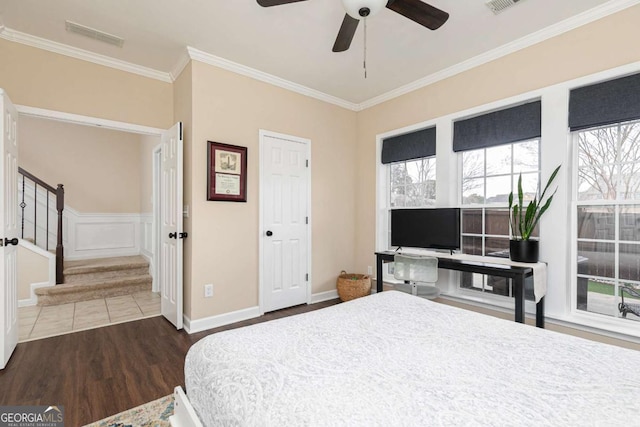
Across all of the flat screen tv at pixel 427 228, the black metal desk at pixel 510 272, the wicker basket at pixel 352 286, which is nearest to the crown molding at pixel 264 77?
the flat screen tv at pixel 427 228

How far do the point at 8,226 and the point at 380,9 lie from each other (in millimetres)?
3074

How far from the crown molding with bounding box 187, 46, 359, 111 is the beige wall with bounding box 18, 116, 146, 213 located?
3056mm

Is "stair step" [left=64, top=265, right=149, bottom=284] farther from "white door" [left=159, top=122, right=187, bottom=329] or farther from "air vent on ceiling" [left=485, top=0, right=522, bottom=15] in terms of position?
"air vent on ceiling" [left=485, top=0, right=522, bottom=15]

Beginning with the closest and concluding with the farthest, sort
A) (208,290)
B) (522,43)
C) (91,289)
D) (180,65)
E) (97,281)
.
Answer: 1. (522,43)
2. (208,290)
3. (180,65)
4. (91,289)
5. (97,281)

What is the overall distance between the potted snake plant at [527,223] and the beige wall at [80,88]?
371 cm

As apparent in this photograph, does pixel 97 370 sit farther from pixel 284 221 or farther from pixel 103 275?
pixel 103 275

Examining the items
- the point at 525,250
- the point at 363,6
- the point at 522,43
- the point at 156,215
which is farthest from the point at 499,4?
the point at 156,215

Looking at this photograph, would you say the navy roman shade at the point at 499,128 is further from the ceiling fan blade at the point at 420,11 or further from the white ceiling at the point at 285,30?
the ceiling fan blade at the point at 420,11

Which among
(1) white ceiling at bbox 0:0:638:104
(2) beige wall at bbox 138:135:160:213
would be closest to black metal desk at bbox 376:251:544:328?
(1) white ceiling at bbox 0:0:638:104

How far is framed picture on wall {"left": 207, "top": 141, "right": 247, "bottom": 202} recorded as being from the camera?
3.02 metres

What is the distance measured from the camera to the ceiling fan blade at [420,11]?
1.78 meters

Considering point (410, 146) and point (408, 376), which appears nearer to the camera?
point (408, 376)

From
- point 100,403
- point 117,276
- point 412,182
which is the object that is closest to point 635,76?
point 412,182

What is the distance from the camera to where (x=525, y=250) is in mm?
2566
